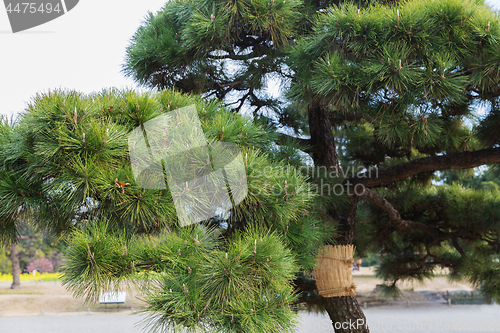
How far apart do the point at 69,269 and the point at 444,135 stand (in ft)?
4.23

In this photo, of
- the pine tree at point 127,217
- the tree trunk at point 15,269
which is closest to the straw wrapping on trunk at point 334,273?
the pine tree at point 127,217

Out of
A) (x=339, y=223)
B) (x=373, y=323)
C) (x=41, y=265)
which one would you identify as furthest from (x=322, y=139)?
(x=41, y=265)

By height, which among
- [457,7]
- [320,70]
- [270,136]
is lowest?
[270,136]

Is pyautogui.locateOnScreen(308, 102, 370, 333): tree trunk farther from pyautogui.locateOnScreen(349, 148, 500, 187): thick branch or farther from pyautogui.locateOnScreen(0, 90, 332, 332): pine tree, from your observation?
pyautogui.locateOnScreen(0, 90, 332, 332): pine tree

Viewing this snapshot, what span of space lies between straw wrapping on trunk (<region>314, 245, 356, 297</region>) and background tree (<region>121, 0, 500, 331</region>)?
0.06 metres

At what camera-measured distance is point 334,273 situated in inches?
43.7

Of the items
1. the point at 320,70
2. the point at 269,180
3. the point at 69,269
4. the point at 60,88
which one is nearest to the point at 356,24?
the point at 320,70

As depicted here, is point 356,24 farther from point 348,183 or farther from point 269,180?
point 348,183

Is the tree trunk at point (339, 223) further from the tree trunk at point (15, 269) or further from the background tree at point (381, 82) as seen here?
the tree trunk at point (15, 269)

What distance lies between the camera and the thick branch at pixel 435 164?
3.65 ft

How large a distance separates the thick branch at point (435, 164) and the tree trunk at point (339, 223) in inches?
3.5

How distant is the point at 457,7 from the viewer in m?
0.79

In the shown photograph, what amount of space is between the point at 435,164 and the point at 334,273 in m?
0.48

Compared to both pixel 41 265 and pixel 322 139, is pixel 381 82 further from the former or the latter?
pixel 41 265
